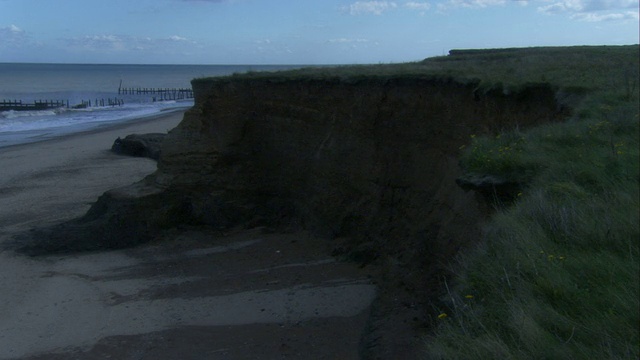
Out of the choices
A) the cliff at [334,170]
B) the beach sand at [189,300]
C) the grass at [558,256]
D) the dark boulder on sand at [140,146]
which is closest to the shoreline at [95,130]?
the dark boulder on sand at [140,146]

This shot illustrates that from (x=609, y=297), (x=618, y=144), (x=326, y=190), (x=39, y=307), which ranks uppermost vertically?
(x=618, y=144)

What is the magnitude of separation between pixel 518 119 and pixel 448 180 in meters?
1.89

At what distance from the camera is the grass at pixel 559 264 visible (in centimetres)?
482

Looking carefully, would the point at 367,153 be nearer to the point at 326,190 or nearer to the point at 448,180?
the point at 326,190

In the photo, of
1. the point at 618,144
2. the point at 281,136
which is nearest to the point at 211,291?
the point at 281,136

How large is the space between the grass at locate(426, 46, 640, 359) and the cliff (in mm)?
3122

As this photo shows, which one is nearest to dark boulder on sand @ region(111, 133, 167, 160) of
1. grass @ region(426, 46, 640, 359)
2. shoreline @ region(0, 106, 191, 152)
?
shoreline @ region(0, 106, 191, 152)

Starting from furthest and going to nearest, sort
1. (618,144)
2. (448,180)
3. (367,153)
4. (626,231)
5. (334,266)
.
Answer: (367,153)
(334,266)
(448,180)
(618,144)
(626,231)

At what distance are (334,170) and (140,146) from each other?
23705mm

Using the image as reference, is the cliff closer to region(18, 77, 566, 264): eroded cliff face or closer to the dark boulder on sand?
region(18, 77, 566, 264): eroded cliff face

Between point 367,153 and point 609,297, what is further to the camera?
point 367,153

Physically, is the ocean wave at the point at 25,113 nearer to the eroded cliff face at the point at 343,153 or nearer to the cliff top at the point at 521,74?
the eroded cliff face at the point at 343,153

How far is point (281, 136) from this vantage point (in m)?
19.3

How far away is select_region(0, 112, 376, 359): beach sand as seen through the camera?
12336 mm
